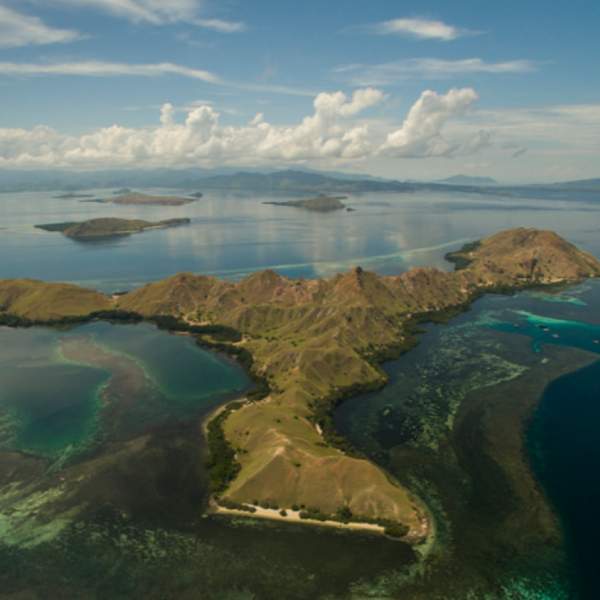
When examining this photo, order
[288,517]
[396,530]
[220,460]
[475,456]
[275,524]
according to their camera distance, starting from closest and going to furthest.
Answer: [396,530]
[275,524]
[288,517]
[220,460]
[475,456]

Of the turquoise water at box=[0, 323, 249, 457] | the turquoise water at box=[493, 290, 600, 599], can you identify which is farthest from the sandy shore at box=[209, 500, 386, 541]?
the turquoise water at box=[0, 323, 249, 457]

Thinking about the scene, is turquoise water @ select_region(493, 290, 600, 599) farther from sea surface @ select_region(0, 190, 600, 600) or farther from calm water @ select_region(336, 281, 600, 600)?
sea surface @ select_region(0, 190, 600, 600)

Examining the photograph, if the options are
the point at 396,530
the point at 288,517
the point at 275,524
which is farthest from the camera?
the point at 288,517

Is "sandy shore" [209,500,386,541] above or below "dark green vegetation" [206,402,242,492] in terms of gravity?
below

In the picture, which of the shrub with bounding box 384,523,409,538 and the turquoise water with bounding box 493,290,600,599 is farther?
the shrub with bounding box 384,523,409,538

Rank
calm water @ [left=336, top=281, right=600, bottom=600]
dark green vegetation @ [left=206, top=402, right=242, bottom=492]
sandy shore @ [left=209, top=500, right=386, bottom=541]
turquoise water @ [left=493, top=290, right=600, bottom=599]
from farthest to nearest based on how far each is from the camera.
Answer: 1. dark green vegetation @ [left=206, top=402, right=242, bottom=492]
2. sandy shore @ [left=209, top=500, right=386, bottom=541]
3. turquoise water @ [left=493, top=290, right=600, bottom=599]
4. calm water @ [left=336, top=281, right=600, bottom=600]

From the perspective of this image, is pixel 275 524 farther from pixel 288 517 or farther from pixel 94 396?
pixel 94 396

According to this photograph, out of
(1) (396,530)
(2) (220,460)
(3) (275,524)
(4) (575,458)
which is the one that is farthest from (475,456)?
(2) (220,460)

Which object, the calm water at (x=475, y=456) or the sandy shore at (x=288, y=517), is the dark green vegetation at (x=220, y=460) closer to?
the sandy shore at (x=288, y=517)

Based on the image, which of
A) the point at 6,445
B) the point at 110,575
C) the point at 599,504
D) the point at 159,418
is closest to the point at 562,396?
the point at 599,504
